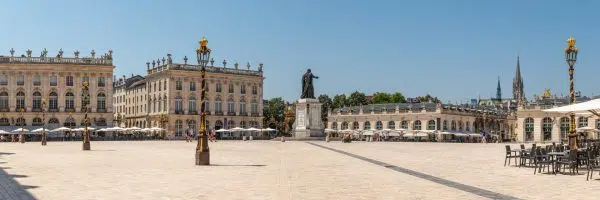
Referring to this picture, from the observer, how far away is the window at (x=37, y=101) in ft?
266

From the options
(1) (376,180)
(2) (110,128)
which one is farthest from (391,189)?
(2) (110,128)

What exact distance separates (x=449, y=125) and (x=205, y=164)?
7633 cm

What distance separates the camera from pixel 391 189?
14953 millimetres

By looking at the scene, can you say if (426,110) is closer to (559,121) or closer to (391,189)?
(559,121)

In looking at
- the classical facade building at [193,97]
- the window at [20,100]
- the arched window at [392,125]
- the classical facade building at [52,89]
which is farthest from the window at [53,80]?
the arched window at [392,125]

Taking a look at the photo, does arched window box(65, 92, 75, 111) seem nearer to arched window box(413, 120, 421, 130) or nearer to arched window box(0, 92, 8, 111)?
arched window box(0, 92, 8, 111)

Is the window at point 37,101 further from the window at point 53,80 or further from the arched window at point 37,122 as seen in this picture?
the window at point 53,80

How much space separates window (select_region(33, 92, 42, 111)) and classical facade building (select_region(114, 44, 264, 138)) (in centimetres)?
1566

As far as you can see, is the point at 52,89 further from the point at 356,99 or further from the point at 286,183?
the point at 286,183

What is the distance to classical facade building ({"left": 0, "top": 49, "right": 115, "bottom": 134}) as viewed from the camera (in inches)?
3162

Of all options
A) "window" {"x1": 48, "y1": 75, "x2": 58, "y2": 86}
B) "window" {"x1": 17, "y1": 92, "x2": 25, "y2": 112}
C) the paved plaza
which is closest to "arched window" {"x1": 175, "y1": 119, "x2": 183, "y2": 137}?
"window" {"x1": 48, "y1": 75, "x2": 58, "y2": 86}

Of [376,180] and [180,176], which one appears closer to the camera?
[376,180]

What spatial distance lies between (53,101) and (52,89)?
4.91 feet

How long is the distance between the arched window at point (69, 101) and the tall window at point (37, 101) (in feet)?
9.88
